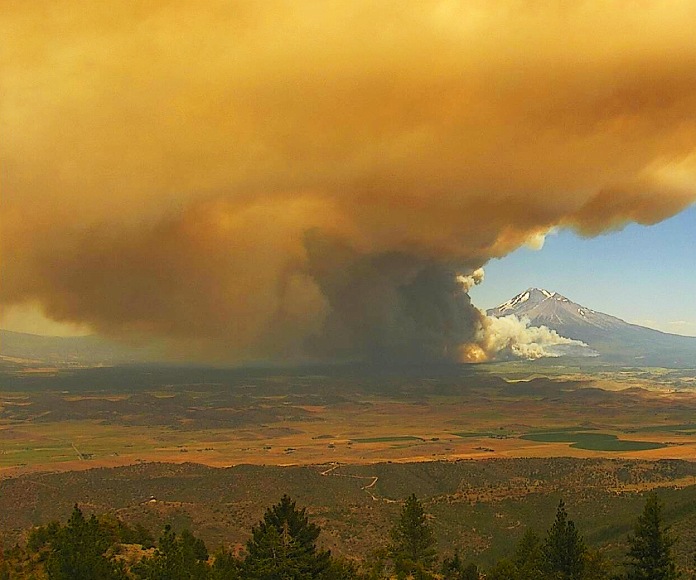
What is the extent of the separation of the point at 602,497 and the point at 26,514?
367 feet

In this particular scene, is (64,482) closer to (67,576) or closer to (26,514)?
(26,514)

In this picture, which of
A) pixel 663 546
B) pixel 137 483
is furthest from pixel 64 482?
pixel 663 546

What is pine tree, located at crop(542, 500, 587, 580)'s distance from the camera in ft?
174

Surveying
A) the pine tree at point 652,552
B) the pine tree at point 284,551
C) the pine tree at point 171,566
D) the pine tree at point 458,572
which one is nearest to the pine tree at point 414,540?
the pine tree at point 458,572

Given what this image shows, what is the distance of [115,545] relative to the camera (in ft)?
189

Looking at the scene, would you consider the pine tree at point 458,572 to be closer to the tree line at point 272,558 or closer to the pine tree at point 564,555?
the tree line at point 272,558

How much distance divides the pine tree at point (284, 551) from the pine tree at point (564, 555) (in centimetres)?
1922

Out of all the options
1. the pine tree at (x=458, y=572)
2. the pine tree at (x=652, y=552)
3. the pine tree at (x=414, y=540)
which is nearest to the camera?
the pine tree at (x=652, y=552)

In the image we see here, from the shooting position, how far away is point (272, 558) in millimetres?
42844

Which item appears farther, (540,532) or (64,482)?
(64,482)

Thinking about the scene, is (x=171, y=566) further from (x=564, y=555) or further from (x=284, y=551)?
(x=564, y=555)

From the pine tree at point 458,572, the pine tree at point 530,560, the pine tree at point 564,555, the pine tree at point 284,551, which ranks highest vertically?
the pine tree at point 284,551

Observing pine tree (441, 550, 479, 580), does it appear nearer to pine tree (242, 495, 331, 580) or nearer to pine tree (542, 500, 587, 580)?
pine tree (542, 500, 587, 580)

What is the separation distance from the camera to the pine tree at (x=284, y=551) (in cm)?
4234
